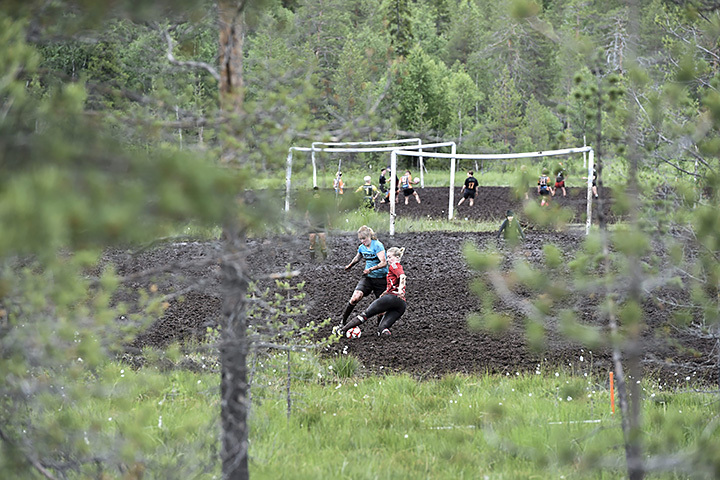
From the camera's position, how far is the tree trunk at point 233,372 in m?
3.97

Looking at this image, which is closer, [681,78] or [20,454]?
[20,454]

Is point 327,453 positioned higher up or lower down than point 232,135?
lower down

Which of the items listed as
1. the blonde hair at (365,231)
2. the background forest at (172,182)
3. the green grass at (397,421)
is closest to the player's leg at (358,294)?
the blonde hair at (365,231)

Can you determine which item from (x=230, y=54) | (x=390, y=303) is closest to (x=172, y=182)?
(x=230, y=54)

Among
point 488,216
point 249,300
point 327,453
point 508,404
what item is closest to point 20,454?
point 249,300

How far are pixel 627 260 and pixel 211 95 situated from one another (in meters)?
2.39

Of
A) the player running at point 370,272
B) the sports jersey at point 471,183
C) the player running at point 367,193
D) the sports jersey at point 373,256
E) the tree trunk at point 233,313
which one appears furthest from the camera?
the sports jersey at point 471,183

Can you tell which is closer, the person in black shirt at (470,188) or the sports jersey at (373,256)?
the sports jersey at (373,256)

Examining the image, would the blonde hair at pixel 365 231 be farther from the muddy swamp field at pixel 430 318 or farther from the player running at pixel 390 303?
the muddy swamp field at pixel 430 318

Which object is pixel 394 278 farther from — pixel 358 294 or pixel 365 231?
pixel 365 231

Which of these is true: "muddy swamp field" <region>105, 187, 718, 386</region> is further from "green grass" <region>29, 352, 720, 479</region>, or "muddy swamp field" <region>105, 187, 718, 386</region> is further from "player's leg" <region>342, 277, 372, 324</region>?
"green grass" <region>29, 352, 720, 479</region>

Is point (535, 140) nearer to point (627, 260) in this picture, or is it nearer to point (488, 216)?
point (488, 216)

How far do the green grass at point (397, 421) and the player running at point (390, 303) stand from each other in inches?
61.7

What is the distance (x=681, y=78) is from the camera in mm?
3955
